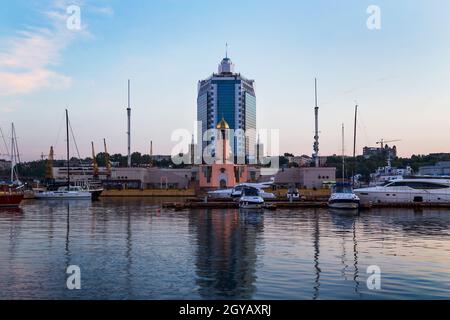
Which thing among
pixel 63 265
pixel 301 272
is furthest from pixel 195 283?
pixel 63 265

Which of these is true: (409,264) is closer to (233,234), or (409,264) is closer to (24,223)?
(233,234)

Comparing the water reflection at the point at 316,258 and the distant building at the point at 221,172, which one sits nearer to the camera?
the water reflection at the point at 316,258

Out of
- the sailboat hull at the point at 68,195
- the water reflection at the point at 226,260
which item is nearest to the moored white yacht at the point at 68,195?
the sailboat hull at the point at 68,195

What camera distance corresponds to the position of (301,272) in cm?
2222

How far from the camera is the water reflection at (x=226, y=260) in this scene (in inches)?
746

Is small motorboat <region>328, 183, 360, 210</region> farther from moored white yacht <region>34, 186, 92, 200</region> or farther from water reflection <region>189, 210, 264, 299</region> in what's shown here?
moored white yacht <region>34, 186, 92, 200</region>

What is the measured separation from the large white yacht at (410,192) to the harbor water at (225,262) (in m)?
35.1

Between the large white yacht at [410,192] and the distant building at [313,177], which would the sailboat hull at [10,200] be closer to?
the large white yacht at [410,192]

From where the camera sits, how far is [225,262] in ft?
81.0

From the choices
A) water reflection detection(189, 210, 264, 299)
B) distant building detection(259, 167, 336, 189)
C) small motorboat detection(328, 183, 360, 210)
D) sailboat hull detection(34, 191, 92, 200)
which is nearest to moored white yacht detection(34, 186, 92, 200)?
sailboat hull detection(34, 191, 92, 200)

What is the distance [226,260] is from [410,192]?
56753 millimetres

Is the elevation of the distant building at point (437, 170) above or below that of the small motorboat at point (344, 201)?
above

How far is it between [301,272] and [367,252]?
7343 millimetres
